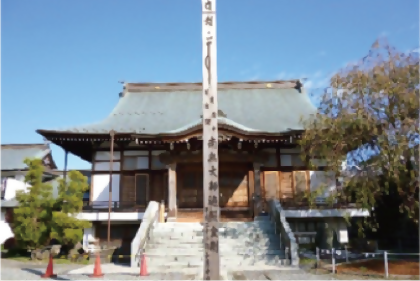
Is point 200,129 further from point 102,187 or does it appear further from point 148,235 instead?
point 102,187

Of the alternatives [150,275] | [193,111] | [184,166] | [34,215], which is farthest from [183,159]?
[150,275]

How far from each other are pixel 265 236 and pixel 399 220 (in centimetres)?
653

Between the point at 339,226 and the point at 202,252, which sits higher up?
the point at 339,226

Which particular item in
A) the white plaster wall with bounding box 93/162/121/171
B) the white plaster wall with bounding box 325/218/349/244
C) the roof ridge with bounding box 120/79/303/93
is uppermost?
the roof ridge with bounding box 120/79/303/93

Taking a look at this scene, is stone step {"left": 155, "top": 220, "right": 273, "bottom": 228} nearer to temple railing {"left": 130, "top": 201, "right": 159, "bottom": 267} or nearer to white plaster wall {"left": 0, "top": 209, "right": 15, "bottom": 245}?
temple railing {"left": 130, "top": 201, "right": 159, "bottom": 267}

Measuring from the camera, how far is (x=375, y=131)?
407 inches

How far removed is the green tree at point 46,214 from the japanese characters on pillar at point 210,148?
9632mm

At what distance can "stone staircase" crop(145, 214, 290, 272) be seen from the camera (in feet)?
41.1

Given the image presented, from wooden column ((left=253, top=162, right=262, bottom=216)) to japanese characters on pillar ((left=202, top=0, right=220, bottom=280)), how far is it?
32.4 ft

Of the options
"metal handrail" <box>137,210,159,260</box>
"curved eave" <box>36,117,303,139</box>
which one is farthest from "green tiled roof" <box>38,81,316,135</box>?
"metal handrail" <box>137,210,159,260</box>

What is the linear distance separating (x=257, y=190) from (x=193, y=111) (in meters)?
7.44

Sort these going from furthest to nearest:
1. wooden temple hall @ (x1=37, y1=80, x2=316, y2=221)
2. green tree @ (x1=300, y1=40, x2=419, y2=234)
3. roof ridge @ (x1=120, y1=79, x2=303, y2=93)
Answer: roof ridge @ (x1=120, y1=79, x2=303, y2=93), wooden temple hall @ (x1=37, y1=80, x2=316, y2=221), green tree @ (x1=300, y1=40, x2=419, y2=234)

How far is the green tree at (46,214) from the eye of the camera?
1479cm

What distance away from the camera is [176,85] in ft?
82.9
